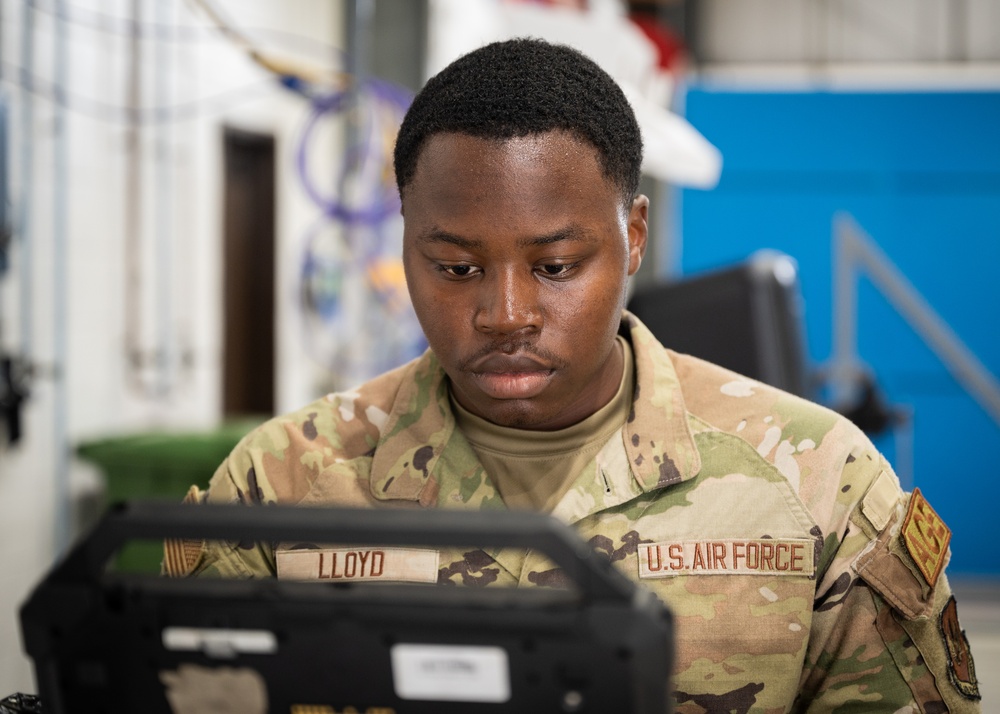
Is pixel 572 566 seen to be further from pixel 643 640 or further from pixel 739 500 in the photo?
pixel 739 500

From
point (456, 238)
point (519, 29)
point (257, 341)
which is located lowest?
point (257, 341)

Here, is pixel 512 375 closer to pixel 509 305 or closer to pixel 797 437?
pixel 509 305

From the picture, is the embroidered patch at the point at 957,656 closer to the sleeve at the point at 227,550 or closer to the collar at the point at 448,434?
the collar at the point at 448,434

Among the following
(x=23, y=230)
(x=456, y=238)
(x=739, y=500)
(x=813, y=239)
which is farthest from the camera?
(x=813, y=239)

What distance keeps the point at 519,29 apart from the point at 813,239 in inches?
162

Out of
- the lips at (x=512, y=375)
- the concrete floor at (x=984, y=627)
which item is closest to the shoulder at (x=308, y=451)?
the lips at (x=512, y=375)

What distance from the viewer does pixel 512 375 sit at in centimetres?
103

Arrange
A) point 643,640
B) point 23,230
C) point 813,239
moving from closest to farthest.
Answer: point 643,640
point 23,230
point 813,239

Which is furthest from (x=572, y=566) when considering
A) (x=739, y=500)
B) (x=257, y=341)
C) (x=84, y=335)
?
(x=257, y=341)

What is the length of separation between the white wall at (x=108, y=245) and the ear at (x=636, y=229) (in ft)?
7.74

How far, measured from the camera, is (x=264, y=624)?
58 centimetres

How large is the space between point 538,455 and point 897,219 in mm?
6227

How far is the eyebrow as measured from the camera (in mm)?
985

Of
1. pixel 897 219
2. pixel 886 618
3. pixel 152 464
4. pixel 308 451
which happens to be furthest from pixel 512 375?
pixel 897 219
